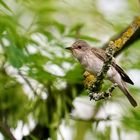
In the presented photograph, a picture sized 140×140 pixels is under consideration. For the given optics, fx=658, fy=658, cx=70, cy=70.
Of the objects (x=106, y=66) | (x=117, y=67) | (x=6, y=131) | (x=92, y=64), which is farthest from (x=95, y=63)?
(x=106, y=66)

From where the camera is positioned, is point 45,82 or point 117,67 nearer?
point 117,67

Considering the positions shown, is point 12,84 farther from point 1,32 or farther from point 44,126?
point 1,32

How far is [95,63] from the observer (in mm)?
4984

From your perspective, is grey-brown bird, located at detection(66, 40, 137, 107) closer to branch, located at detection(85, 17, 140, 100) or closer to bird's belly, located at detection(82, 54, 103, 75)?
bird's belly, located at detection(82, 54, 103, 75)

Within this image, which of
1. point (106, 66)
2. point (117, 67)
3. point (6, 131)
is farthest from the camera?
point (6, 131)

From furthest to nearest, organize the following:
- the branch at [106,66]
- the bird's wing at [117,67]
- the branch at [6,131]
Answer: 1. the branch at [6,131]
2. the bird's wing at [117,67]
3. the branch at [106,66]

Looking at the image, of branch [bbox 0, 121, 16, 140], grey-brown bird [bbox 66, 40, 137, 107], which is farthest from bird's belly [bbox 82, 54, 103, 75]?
branch [bbox 0, 121, 16, 140]

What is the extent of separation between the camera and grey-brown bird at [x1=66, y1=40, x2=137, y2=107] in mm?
4855

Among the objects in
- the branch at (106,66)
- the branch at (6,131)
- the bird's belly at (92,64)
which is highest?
the branch at (106,66)

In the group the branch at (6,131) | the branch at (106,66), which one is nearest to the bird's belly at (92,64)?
the branch at (106,66)

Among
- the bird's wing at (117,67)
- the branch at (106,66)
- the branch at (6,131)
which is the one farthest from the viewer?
the branch at (6,131)

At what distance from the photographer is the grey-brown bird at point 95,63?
15.9ft

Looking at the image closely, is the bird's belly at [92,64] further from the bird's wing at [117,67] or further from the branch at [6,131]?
the branch at [6,131]

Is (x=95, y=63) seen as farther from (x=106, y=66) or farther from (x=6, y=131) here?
(x=106, y=66)
